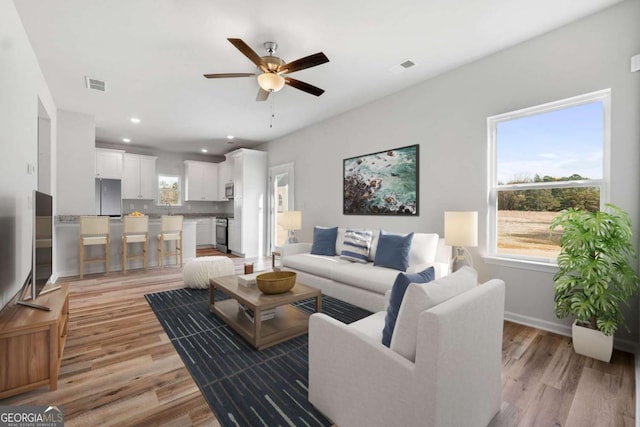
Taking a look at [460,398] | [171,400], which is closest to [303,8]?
[460,398]

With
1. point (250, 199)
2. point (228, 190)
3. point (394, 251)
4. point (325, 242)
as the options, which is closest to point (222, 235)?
point (228, 190)

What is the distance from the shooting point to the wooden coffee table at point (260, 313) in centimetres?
231

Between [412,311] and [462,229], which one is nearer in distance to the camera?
[412,311]

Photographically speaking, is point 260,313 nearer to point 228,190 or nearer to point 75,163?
point 75,163

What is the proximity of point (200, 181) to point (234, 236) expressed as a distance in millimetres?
2242

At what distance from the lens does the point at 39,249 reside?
2.00 metres

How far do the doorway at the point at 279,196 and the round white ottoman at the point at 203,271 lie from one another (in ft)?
7.96

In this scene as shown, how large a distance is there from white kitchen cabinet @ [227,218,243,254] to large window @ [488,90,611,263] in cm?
540

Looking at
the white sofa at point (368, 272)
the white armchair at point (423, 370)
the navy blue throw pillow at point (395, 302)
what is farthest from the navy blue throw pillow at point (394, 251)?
→ the navy blue throw pillow at point (395, 302)

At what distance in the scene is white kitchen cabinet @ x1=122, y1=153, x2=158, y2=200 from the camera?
282 inches

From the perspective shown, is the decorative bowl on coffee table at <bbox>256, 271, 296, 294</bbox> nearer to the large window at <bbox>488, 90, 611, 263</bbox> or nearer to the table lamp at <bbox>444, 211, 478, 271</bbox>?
the table lamp at <bbox>444, 211, 478, 271</bbox>

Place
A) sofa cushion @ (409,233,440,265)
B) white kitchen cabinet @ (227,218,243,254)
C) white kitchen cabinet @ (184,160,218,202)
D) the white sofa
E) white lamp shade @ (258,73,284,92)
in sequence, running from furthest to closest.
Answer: white kitchen cabinet @ (184,160,218,202) → white kitchen cabinet @ (227,218,243,254) → sofa cushion @ (409,233,440,265) → the white sofa → white lamp shade @ (258,73,284,92)

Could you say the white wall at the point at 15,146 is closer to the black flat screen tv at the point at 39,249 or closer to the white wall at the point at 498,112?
the black flat screen tv at the point at 39,249

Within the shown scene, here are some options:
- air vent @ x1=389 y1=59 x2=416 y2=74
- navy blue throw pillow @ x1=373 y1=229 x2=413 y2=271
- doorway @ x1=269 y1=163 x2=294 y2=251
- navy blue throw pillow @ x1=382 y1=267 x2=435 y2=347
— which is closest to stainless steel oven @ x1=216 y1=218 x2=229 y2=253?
doorway @ x1=269 y1=163 x2=294 y2=251
